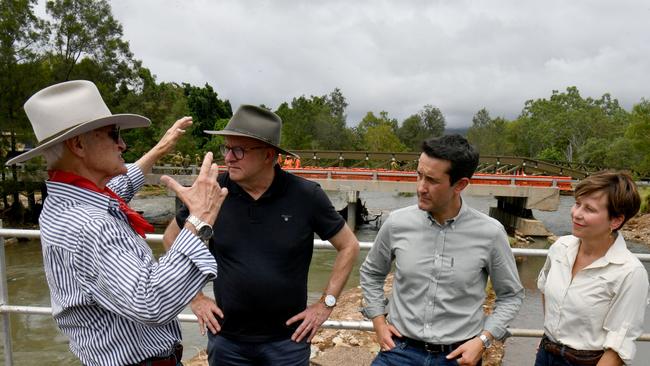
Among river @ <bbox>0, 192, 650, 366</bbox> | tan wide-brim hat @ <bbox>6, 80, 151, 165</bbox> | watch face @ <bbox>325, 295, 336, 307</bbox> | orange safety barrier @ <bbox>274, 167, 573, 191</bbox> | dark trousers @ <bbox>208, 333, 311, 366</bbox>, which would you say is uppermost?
tan wide-brim hat @ <bbox>6, 80, 151, 165</bbox>

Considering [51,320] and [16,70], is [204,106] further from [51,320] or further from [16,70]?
[51,320]

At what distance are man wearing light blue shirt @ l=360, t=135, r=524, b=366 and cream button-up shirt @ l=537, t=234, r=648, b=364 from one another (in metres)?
0.19

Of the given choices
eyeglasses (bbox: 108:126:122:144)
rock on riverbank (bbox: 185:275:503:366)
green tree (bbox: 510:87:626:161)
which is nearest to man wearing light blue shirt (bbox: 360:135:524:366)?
eyeglasses (bbox: 108:126:122:144)

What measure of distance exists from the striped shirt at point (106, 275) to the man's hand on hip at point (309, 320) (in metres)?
0.78

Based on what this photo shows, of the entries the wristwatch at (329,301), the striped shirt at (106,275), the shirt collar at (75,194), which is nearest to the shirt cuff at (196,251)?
the striped shirt at (106,275)

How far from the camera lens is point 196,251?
1402mm

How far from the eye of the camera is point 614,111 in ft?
263

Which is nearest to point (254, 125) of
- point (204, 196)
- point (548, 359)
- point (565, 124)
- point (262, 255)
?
point (262, 255)

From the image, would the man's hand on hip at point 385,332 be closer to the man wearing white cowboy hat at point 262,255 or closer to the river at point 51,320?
the man wearing white cowboy hat at point 262,255

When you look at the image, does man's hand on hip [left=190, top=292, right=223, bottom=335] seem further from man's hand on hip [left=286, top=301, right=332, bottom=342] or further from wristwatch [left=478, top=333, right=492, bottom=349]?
wristwatch [left=478, top=333, right=492, bottom=349]

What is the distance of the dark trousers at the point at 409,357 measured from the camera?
2.03 m

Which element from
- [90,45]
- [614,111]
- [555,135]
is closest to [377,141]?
[555,135]

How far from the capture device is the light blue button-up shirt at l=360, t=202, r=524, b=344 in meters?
2.04

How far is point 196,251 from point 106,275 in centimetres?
28
